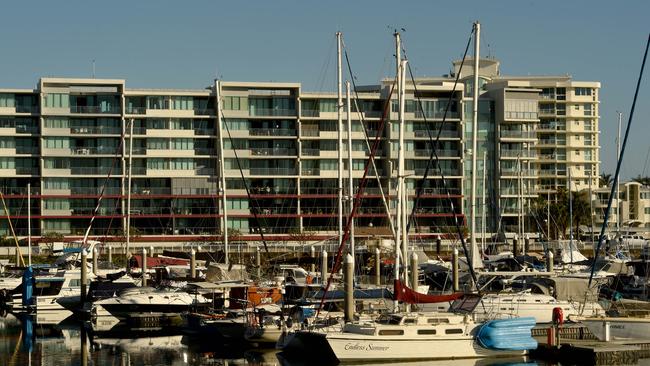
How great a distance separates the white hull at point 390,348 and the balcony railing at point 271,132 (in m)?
72.6

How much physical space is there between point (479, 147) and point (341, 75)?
206 ft

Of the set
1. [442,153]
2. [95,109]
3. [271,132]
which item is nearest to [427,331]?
[271,132]

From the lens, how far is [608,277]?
179 ft

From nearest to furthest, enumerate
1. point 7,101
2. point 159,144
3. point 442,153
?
point 7,101 → point 159,144 → point 442,153

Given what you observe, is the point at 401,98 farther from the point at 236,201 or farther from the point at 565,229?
the point at 565,229

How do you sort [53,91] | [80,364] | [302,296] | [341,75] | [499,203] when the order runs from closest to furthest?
1. [80,364]
2. [302,296]
3. [341,75]
4. [53,91]
5. [499,203]

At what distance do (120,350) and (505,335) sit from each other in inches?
627

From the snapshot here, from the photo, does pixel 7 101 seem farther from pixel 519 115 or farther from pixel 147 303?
pixel 147 303

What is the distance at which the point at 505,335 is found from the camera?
41125 millimetres

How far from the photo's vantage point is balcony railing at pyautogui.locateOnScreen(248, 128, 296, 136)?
11175cm

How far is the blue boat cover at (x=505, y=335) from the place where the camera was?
135ft

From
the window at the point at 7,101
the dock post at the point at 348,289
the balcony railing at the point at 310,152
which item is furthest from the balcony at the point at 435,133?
the dock post at the point at 348,289

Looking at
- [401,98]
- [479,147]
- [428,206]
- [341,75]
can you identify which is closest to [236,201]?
[428,206]

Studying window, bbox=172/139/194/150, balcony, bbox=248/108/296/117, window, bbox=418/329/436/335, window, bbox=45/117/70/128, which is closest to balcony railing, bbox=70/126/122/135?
window, bbox=45/117/70/128
